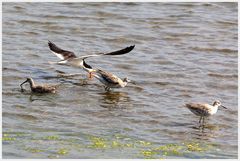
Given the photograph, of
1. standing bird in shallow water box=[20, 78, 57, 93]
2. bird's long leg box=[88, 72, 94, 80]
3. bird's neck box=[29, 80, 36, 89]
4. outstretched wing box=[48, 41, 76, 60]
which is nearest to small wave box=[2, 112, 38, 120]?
standing bird in shallow water box=[20, 78, 57, 93]

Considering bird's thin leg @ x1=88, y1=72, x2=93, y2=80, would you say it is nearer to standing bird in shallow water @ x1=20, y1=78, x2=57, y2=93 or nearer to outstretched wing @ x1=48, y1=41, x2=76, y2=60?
outstretched wing @ x1=48, y1=41, x2=76, y2=60

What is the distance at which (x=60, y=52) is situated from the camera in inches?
634

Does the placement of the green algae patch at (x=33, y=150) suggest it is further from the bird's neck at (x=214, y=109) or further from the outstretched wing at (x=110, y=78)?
the outstretched wing at (x=110, y=78)

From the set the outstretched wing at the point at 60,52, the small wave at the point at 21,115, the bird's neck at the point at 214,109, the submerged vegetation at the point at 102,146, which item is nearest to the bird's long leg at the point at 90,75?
the outstretched wing at the point at 60,52

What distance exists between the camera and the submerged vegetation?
9969 millimetres

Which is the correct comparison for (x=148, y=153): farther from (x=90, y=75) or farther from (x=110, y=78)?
(x=90, y=75)

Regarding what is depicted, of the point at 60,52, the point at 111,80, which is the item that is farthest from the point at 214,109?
the point at 60,52

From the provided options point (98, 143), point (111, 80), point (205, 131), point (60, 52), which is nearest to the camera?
point (98, 143)

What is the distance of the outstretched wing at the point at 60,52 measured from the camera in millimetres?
15734

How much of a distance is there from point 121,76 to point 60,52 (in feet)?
5.62

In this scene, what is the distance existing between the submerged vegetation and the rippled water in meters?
0.02

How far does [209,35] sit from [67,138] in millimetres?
9261

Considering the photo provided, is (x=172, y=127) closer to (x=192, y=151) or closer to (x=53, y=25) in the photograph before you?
(x=192, y=151)

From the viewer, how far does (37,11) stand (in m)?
20.5
